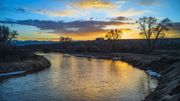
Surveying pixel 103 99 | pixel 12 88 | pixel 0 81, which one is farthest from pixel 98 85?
pixel 0 81

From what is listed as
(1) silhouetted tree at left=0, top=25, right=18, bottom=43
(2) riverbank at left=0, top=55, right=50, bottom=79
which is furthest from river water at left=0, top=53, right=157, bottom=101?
(1) silhouetted tree at left=0, top=25, right=18, bottom=43

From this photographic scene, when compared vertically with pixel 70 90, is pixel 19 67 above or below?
above

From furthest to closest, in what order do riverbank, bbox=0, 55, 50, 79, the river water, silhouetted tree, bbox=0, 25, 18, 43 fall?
silhouetted tree, bbox=0, 25, 18, 43
riverbank, bbox=0, 55, 50, 79
the river water

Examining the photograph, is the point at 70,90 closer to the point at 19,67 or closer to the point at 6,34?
the point at 19,67

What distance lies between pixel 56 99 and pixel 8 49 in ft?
139

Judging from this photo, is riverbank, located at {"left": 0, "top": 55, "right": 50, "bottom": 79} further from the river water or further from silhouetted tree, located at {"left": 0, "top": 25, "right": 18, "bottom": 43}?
silhouetted tree, located at {"left": 0, "top": 25, "right": 18, "bottom": 43}

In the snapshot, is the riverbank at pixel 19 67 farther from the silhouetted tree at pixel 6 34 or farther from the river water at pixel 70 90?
the silhouetted tree at pixel 6 34

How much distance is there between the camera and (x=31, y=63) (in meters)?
69.5

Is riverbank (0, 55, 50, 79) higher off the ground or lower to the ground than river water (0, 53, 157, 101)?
higher

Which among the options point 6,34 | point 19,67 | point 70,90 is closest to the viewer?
point 70,90

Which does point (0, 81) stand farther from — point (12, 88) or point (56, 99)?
point (56, 99)

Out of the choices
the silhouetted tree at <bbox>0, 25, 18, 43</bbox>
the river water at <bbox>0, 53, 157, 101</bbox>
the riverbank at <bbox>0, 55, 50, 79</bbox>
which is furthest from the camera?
the silhouetted tree at <bbox>0, 25, 18, 43</bbox>

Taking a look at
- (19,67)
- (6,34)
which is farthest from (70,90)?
(6,34)

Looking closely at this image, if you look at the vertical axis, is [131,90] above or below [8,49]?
below
